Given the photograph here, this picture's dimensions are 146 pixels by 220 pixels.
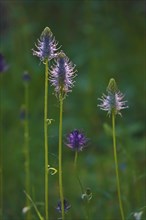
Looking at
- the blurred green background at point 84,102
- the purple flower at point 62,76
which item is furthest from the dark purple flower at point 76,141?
the blurred green background at point 84,102

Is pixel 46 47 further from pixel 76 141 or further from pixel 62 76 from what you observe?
pixel 76 141

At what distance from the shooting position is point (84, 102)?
3.97 m

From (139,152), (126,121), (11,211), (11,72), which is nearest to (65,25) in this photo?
(11,72)

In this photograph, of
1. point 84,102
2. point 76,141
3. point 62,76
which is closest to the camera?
point 62,76

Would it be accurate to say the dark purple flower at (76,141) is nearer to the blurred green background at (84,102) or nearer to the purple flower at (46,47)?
the purple flower at (46,47)

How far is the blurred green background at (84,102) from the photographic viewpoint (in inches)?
106

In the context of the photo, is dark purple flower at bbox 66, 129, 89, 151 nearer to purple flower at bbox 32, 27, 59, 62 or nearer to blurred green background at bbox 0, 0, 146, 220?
purple flower at bbox 32, 27, 59, 62

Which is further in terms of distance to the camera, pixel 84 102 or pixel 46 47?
pixel 84 102

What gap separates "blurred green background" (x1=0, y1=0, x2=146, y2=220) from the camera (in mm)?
2695

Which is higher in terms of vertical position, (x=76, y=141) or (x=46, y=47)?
(x=46, y=47)

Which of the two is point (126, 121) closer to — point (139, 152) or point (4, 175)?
point (139, 152)

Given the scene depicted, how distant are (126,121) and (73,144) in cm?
215

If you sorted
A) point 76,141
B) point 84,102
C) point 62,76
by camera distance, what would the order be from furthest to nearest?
point 84,102 < point 76,141 < point 62,76

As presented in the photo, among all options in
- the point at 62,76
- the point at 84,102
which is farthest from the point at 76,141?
the point at 84,102
